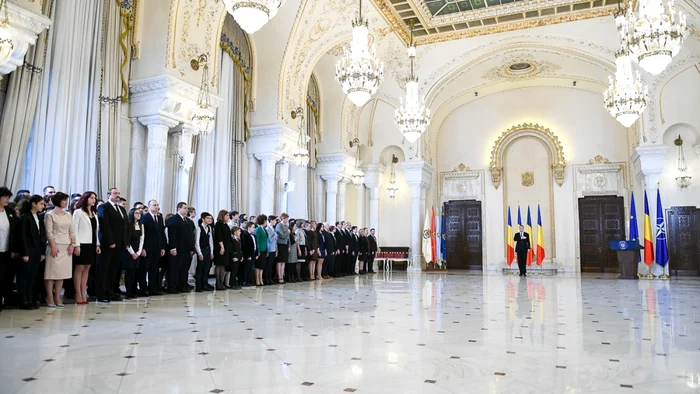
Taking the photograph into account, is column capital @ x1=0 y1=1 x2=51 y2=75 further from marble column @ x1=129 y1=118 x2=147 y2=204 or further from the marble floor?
the marble floor

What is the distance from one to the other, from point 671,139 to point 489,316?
12.1 meters

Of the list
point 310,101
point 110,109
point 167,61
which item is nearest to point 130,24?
point 167,61

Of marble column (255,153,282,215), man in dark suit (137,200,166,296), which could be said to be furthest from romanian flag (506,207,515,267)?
man in dark suit (137,200,166,296)

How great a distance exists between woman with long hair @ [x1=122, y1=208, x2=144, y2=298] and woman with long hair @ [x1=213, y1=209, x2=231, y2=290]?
1.54 metres

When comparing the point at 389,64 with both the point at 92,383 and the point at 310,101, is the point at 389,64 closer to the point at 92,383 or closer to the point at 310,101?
the point at 310,101

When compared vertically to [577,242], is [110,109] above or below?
above

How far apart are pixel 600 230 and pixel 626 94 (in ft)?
26.7

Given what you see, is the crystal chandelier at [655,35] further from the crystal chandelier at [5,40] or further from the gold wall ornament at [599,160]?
the gold wall ornament at [599,160]

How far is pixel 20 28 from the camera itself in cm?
657

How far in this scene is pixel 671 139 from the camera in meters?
14.8

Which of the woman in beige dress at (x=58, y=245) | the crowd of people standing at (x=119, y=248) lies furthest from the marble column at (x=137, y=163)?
the woman in beige dress at (x=58, y=245)

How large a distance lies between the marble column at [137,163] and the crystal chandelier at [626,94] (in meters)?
9.19

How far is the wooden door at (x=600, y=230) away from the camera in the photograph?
54.4ft

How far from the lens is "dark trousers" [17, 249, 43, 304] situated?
5750 mm
